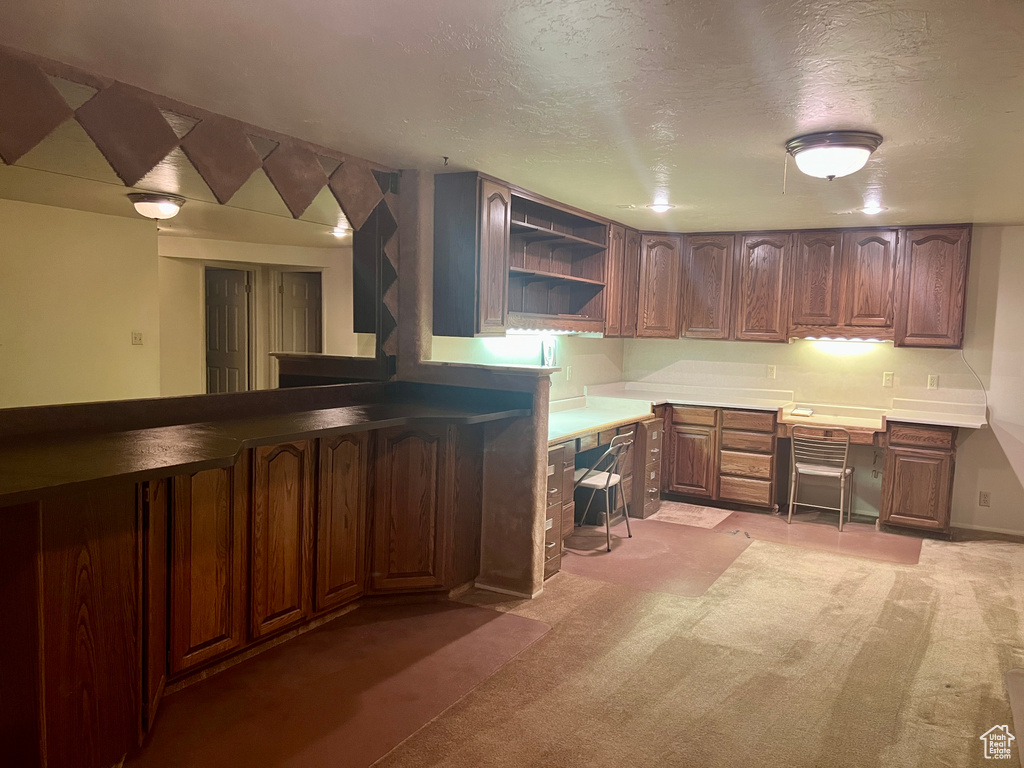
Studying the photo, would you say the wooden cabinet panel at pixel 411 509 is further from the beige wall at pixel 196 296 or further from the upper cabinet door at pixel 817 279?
the upper cabinet door at pixel 817 279

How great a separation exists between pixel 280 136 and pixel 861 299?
4.33 metres

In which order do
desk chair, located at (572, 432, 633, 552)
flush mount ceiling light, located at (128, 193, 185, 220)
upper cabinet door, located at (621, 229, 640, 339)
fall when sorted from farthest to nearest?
upper cabinet door, located at (621, 229, 640, 339)
desk chair, located at (572, 432, 633, 552)
flush mount ceiling light, located at (128, 193, 185, 220)

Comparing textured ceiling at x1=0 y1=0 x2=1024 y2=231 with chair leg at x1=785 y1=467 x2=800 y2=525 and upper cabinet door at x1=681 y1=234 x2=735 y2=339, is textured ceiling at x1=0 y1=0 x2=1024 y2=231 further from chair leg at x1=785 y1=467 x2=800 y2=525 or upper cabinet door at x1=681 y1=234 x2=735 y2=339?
chair leg at x1=785 y1=467 x2=800 y2=525

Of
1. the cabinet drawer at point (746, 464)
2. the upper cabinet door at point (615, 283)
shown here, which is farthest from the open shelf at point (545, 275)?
the cabinet drawer at point (746, 464)

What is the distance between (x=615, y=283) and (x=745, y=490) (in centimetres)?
194

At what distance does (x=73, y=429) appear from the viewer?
8.36ft

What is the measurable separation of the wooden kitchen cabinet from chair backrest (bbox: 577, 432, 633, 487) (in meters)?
1.17

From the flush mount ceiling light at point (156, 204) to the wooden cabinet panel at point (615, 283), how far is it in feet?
11.1

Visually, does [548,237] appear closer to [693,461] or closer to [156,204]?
[693,461]

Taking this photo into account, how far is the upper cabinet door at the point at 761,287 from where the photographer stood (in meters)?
5.65

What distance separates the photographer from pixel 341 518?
3318mm

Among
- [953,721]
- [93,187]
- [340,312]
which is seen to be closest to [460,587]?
[340,312]

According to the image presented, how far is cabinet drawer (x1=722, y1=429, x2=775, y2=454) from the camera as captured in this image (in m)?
5.52

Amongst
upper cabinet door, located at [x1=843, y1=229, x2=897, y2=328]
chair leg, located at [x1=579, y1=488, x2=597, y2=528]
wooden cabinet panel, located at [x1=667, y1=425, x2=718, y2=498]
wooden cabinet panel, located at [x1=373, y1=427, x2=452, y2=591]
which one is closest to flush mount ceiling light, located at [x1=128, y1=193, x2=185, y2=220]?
wooden cabinet panel, located at [x1=373, y1=427, x2=452, y2=591]
